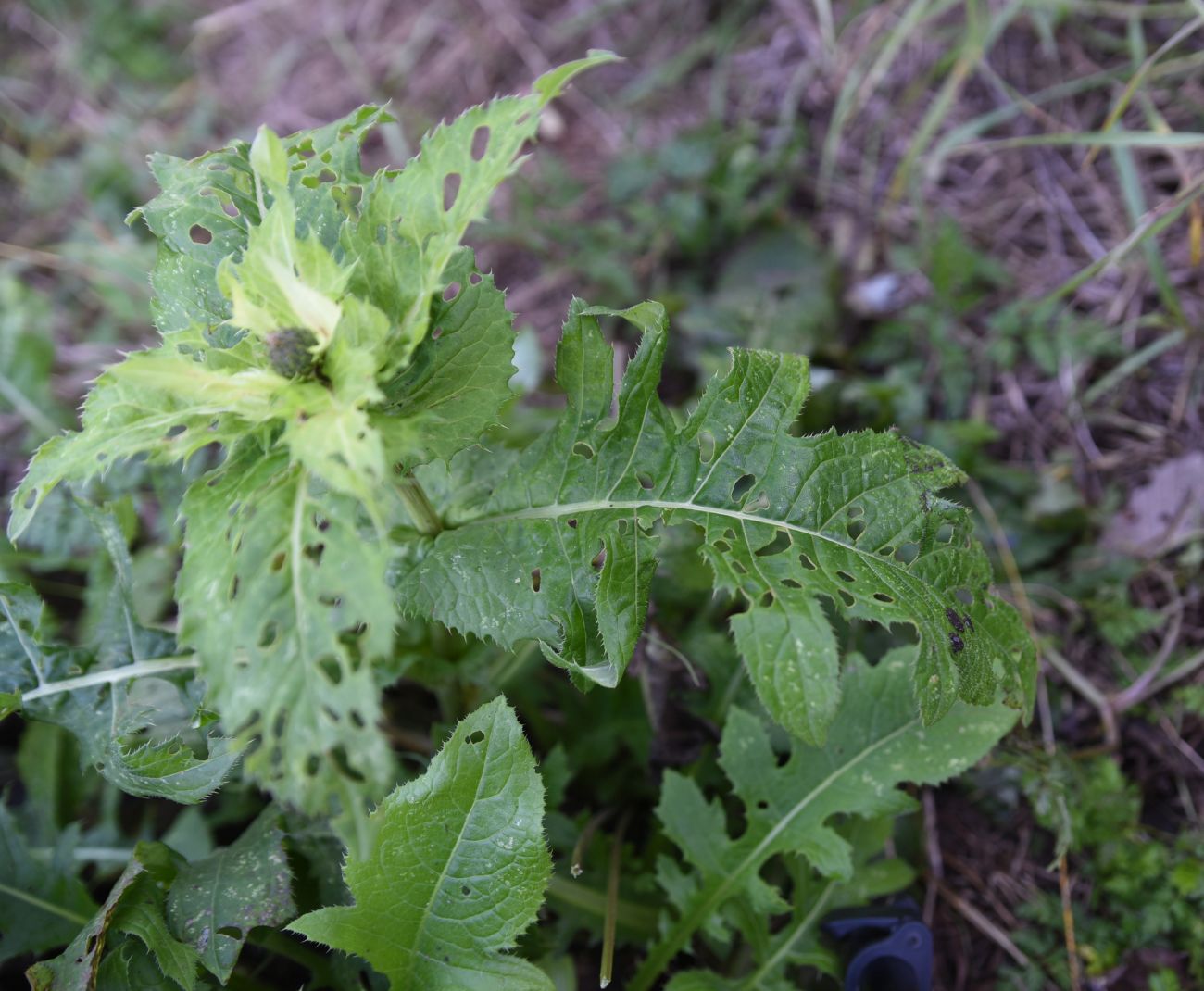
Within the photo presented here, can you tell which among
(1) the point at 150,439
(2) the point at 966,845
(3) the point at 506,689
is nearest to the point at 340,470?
(1) the point at 150,439

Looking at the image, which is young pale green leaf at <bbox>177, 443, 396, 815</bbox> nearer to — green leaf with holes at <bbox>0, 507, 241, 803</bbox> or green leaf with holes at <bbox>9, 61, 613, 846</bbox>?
green leaf with holes at <bbox>9, 61, 613, 846</bbox>

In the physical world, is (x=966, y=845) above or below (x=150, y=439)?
below

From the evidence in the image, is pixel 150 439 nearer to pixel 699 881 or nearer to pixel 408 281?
pixel 408 281

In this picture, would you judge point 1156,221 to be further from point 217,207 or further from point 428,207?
point 217,207

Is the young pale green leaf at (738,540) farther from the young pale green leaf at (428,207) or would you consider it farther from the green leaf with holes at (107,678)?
the green leaf with holes at (107,678)

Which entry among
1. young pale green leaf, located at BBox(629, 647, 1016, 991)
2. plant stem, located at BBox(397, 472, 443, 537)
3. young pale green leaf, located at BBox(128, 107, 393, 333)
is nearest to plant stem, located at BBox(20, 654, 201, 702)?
plant stem, located at BBox(397, 472, 443, 537)

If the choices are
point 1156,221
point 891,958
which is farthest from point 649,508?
point 1156,221
